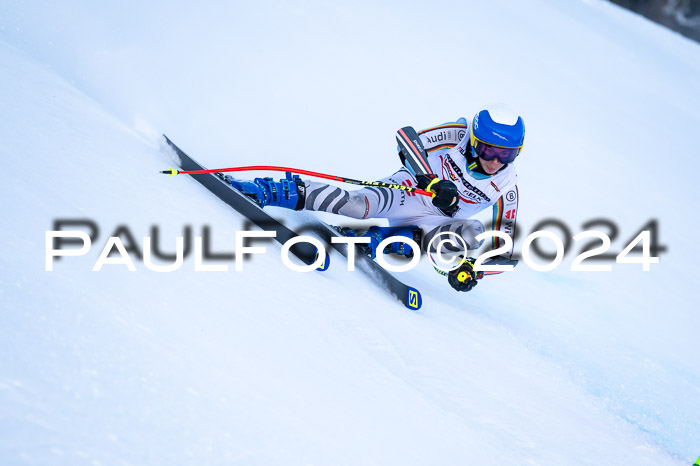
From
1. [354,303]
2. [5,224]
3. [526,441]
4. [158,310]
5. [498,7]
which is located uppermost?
[498,7]

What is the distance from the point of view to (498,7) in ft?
40.2

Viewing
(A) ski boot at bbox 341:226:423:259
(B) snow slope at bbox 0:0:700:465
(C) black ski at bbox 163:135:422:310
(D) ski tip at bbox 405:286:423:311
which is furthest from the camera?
(A) ski boot at bbox 341:226:423:259

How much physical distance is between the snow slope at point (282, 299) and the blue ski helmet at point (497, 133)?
2.89 feet

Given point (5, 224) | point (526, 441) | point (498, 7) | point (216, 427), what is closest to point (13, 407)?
point (216, 427)

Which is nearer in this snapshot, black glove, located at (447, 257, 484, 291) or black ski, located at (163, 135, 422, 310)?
black ski, located at (163, 135, 422, 310)

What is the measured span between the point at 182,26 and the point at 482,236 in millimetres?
3851

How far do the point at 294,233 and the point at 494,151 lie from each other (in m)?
1.18

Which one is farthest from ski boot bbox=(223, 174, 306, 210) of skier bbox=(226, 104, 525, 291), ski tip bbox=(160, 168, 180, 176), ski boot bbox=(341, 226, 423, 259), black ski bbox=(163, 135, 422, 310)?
ski boot bbox=(341, 226, 423, 259)

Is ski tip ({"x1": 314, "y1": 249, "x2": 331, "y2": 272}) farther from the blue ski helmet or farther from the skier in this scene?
the blue ski helmet

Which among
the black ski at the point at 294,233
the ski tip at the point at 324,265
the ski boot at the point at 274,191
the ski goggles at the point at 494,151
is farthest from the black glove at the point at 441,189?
the ski tip at the point at 324,265

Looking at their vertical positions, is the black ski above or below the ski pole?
below

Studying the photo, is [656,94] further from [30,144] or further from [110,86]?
[30,144]

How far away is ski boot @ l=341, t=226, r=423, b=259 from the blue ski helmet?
0.67m

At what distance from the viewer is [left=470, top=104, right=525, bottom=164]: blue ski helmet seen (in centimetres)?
340
